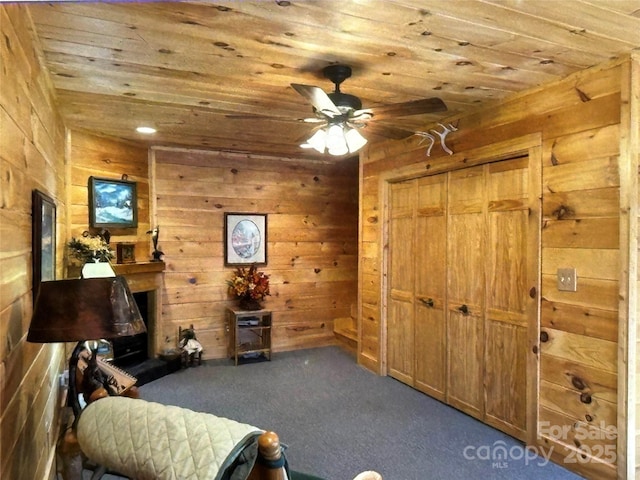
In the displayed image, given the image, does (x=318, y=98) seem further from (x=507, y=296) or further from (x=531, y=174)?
(x=507, y=296)

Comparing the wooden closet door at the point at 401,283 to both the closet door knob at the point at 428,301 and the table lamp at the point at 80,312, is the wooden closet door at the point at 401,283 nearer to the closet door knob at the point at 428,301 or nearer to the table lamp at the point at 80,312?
the closet door knob at the point at 428,301

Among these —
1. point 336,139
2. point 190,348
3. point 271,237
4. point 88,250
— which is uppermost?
point 336,139

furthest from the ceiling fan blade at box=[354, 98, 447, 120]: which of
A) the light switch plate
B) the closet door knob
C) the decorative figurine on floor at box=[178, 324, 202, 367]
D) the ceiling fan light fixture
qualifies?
the decorative figurine on floor at box=[178, 324, 202, 367]

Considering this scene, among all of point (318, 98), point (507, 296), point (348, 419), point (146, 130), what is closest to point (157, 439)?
point (318, 98)

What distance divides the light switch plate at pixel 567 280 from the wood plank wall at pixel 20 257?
2.82 m

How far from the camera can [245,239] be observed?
5.10 meters

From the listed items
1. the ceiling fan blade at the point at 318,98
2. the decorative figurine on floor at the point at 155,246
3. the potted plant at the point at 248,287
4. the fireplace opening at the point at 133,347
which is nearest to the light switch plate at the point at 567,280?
the ceiling fan blade at the point at 318,98

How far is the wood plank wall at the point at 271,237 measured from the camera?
4.75 m

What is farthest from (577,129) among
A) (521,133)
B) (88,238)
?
(88,238)

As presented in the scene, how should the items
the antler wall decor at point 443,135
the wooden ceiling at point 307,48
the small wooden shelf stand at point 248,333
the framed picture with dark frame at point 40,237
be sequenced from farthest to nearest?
1. the small wooden shelf stand at point 248,333
2. the antler wall decor at point 443,135
3. the framed picture with dark frame at point 40,237
4. the wooden ceiling at point 307,48

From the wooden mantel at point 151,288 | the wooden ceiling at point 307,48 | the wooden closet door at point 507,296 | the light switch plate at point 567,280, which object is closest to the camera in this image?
the wooden ceiling at point 307,48

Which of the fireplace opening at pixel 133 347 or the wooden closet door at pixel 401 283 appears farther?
the fireplace opening at pixel 133 347

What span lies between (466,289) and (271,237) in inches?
102

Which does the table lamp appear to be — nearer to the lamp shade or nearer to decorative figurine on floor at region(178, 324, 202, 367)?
the lamp shade
